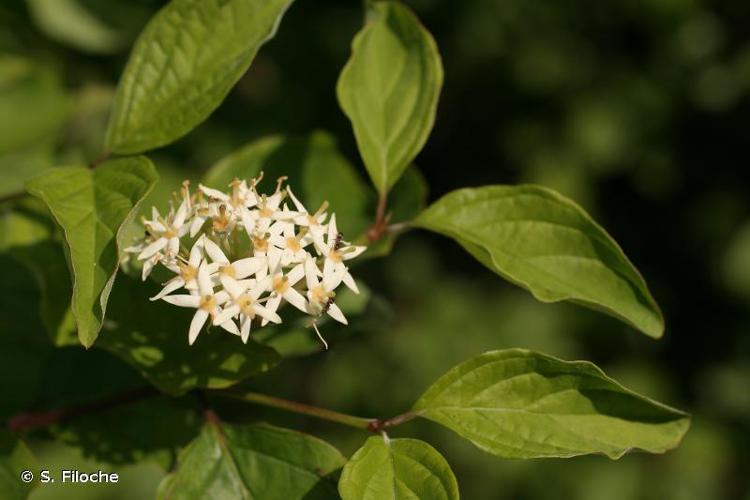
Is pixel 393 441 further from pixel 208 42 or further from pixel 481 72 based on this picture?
pixel 481 72

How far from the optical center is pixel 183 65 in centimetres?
146

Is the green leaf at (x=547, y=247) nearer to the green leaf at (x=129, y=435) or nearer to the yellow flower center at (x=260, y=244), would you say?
the yellow flower center at (x=260, y=244)

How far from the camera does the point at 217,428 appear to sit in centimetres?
141

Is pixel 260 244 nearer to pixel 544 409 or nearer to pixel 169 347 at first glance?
pixel 169 347

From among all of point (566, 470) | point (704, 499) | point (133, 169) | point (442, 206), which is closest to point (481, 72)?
point (566, 470)

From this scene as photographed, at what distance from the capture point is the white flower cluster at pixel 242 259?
1.23 meters

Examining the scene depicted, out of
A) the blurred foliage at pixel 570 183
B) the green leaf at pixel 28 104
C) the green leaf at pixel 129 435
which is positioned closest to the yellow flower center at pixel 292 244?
the green leaf at pixel 129 435

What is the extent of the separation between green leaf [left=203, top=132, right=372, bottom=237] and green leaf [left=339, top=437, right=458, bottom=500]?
0.54 meters

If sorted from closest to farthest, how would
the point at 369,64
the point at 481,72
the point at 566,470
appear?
the point at 369,64, the point at 566,470, the point at 481,72

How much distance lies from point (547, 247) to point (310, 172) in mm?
548

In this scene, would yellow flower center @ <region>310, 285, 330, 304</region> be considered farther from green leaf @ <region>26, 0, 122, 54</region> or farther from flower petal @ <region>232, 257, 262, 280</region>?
green leaf @ <region>26, 0, 122, 54</region>

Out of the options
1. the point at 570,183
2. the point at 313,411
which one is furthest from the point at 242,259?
the point at 570,183

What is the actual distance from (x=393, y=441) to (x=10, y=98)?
4.48 ft

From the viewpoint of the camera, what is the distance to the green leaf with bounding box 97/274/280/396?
1321 mm
